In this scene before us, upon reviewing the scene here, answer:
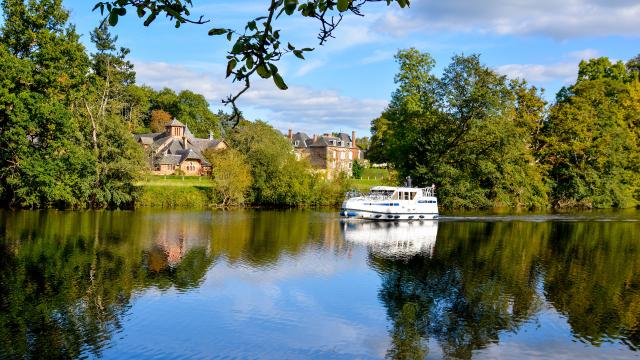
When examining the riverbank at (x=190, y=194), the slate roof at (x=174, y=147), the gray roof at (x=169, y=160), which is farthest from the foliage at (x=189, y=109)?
the riverbank at (x=190, y=194)

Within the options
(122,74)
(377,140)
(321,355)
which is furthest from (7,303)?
(377,140)

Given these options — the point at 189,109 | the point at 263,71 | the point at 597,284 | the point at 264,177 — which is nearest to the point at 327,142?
the point at 189,109

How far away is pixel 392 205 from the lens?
49.7m

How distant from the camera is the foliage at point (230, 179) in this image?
5781cm

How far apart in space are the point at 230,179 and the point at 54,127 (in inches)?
685

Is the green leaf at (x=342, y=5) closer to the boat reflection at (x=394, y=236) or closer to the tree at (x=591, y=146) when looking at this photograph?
the boat reflection at (x=394, y=236)

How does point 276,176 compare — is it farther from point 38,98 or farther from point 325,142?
point 325,142

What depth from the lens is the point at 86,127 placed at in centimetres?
5306

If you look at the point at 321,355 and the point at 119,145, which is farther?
the point at 119,145

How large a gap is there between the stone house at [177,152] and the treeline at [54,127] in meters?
26.0

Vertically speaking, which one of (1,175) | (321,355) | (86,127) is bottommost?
(321,355)

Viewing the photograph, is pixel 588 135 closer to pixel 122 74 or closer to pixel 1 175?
pixel 122 74

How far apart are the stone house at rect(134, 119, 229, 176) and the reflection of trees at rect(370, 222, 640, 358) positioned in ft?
181

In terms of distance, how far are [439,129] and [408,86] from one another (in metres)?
5.59
